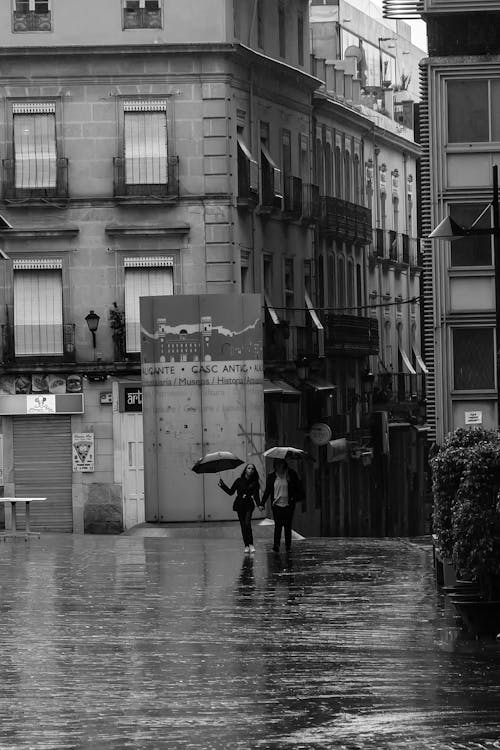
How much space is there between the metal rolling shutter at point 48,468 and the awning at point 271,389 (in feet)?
15.6

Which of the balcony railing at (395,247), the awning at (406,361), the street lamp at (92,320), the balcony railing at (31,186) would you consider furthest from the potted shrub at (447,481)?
the awning at (406,361)

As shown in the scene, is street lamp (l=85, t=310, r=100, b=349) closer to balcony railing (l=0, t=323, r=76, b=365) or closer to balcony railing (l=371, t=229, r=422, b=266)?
balcony railing (l=0, t=323, r=76, b=365)

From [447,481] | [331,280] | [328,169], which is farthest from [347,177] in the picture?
[447,481]

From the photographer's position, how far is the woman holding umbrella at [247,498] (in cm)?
3553

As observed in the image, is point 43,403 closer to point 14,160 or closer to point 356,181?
point 14,160

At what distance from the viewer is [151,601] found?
26109mm

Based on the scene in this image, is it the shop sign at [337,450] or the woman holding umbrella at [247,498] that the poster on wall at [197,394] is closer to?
the woman holding umbrella at [247,498]

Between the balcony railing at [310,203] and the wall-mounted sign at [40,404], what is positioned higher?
the balcony railing at [310,203]

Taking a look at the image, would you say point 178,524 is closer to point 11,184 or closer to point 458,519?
point 11,184

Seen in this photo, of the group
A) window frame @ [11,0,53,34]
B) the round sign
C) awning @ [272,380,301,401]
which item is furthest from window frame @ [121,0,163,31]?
the round sign

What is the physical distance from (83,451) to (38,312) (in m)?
3.40

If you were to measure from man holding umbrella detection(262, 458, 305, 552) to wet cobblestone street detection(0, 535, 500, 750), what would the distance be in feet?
8.65

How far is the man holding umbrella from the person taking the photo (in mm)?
35938

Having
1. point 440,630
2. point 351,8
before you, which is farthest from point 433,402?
point 351,8
